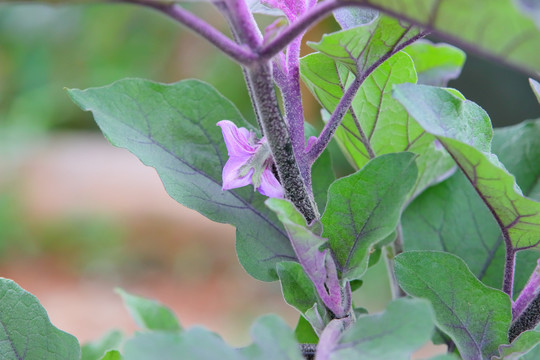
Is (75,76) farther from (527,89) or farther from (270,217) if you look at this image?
(270,217)

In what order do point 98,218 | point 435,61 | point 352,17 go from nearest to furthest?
point 352,17, point 435,61, point 98,218

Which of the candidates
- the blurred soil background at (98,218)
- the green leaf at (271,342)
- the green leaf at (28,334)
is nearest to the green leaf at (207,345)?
the green leaf at (271,342)

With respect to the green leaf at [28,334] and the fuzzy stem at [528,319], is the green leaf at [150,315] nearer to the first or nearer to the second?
the green leaf at [28,334]

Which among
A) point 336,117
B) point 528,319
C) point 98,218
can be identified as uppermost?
point 336,117

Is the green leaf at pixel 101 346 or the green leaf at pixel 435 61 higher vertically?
the green leaf at pixel 435 61

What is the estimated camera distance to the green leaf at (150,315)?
0.31 m

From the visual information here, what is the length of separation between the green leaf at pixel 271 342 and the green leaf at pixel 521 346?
0.09 metres

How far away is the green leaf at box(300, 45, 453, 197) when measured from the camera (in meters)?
0.27

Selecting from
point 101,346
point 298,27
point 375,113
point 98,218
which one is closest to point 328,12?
point 298,27

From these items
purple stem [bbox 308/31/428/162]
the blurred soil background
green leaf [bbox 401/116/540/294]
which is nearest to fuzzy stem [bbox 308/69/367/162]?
purple stem [bbox 308/31/428/162]

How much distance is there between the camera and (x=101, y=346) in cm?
33

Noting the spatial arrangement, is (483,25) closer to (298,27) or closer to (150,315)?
(298,27)

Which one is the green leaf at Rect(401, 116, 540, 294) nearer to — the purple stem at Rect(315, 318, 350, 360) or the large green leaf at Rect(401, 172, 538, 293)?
the large green leaf at Rect(401, 172, 538, 293)

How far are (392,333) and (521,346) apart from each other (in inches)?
2.7
